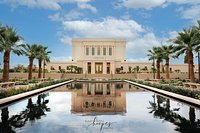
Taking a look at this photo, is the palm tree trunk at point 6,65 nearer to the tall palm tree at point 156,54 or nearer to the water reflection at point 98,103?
the water reflection at point 98,103

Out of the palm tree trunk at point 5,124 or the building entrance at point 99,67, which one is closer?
the palm tree trunk at point 5,124

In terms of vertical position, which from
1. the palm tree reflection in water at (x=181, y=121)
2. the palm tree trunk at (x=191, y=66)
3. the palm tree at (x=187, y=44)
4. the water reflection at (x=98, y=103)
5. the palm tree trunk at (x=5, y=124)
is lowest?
the palm tree reflection in water at (x=181, y=121)

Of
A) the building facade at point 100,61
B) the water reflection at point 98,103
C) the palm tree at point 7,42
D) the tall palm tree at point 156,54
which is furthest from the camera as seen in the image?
the building facade at point 100,61

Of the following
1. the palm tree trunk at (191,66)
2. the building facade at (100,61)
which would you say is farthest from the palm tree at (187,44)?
the building facade at (100,61)

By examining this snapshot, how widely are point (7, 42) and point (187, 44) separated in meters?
16.5

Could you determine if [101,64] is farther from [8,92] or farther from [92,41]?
[8,92]

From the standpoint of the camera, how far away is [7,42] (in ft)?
71.1

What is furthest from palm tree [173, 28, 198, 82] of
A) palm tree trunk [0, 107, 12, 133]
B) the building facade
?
the building facade

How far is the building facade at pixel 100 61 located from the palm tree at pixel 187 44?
113 ft

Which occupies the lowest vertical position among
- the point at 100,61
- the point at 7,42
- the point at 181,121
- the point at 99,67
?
the point at 181,121

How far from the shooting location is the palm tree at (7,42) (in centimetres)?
2147

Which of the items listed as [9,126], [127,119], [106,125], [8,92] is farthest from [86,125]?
[8,92]

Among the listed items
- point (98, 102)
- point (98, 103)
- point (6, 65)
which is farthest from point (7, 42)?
point (98, 103)

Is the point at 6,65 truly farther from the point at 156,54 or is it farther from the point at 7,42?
the point at 156,54
